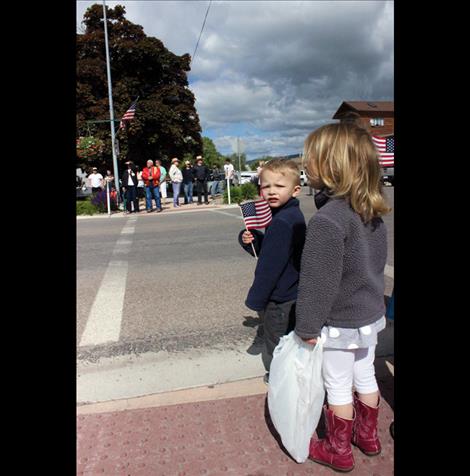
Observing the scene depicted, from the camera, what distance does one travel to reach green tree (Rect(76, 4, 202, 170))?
2752 centimetres

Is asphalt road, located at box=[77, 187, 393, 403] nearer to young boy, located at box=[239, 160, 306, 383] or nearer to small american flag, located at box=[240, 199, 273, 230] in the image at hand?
young boy, located at box=[239, 160, 306, 383]

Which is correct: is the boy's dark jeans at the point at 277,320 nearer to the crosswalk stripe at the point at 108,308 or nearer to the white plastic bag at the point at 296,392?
the white plastic bag at the point at 296,392

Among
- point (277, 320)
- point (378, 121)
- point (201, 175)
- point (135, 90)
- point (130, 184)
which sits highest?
point (378, 121)

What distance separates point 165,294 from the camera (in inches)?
208

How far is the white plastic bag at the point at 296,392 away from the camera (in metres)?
1.97

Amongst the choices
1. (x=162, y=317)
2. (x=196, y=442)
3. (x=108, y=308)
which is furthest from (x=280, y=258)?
(x=108, y=308)

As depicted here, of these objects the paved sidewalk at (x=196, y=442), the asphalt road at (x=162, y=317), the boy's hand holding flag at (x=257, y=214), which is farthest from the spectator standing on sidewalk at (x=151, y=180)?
the paved sidewalk at (x=196, y=442)

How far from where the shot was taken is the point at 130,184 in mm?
15539

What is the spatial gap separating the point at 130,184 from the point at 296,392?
47.3ft

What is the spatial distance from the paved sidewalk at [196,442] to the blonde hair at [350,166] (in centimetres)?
128

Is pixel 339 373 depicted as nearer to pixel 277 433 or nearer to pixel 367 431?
pixel 367 431

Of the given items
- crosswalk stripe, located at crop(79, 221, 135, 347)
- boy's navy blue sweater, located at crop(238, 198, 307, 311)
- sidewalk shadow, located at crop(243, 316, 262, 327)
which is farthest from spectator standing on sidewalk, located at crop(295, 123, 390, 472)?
crosswalk stripe, located at crop(79, 221, 135, 347)

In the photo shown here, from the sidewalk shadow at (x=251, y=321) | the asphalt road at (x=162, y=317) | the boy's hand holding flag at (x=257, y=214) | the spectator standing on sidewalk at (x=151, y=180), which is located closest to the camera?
the boy's hand holding flag at (x=257, y=214)

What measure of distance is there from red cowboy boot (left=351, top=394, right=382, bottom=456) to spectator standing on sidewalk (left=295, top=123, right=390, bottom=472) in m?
0.10
